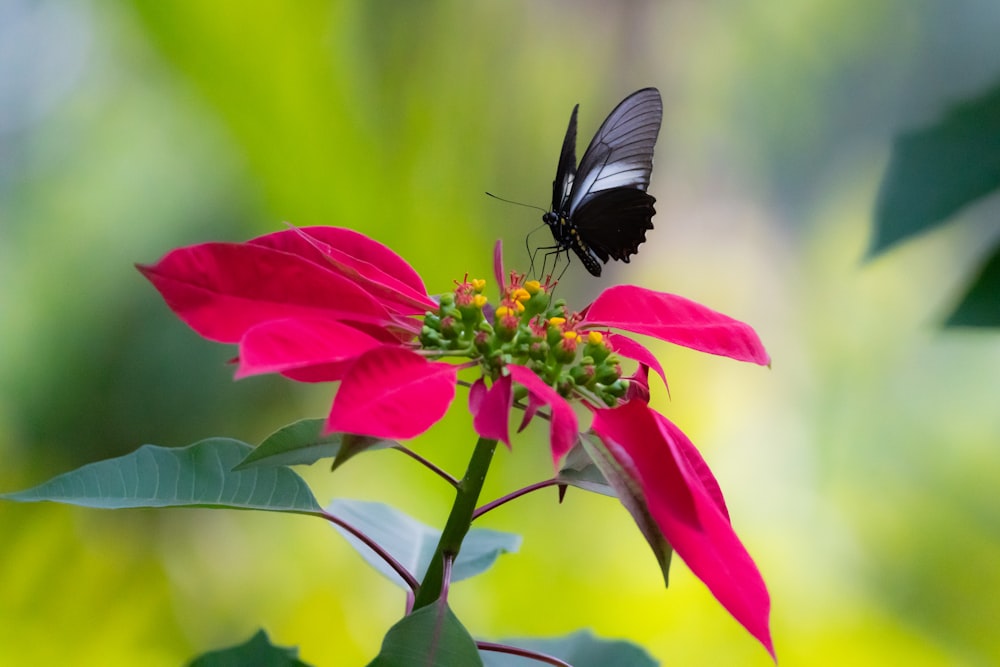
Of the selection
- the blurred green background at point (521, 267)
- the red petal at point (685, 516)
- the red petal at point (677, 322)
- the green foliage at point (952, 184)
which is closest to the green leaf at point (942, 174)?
the green foliage at point (952, 184)

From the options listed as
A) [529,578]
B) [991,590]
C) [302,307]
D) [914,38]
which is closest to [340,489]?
[529,578]

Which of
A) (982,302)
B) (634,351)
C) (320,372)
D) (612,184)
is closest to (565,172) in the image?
(612,184)

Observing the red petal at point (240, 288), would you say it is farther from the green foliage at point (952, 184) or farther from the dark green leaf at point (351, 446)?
the green foliage at point (952, 184)

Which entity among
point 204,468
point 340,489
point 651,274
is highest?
point 651,274

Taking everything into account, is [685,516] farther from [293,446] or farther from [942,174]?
[942,174]

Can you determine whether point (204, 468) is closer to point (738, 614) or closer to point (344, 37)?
point (738, 614)

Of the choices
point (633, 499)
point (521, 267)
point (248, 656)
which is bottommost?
point (248, 656)

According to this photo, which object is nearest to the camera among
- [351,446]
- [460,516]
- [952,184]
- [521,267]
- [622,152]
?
[351,446]
